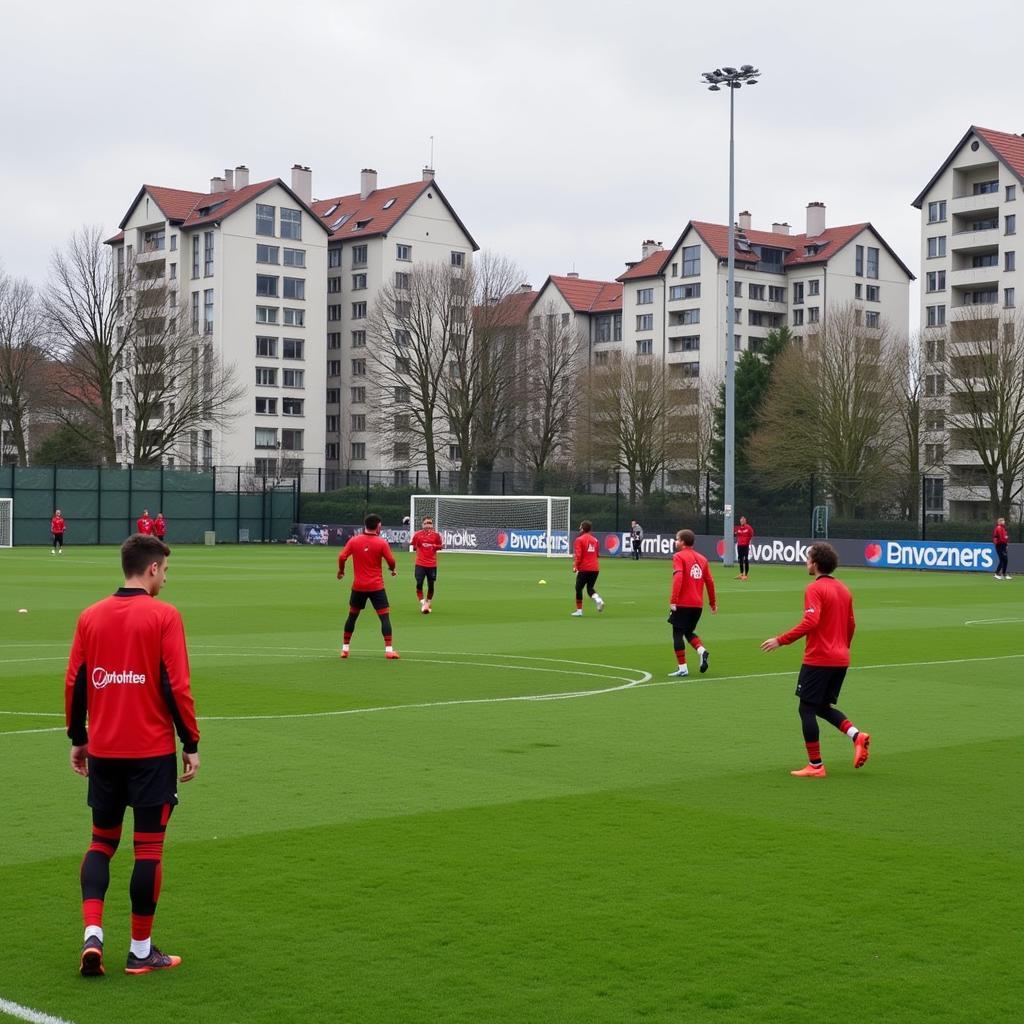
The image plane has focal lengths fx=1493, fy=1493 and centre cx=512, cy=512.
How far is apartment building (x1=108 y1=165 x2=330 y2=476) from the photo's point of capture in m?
102

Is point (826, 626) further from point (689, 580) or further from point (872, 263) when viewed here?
point (872, 263)

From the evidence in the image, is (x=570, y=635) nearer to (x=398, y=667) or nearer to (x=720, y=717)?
(x=398, y=667)

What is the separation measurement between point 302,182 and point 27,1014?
109 meters

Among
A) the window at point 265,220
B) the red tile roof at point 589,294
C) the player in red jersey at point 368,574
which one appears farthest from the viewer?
the red tile roof at point 589,294

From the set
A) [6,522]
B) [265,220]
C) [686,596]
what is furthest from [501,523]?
[686,596]

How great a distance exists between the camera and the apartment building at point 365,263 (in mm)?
107062

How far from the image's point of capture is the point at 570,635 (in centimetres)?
2541

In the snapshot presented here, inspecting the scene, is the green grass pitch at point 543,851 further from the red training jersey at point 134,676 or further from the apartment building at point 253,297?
the apartment building at point 253,297

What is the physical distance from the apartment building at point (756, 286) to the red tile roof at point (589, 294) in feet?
14.8

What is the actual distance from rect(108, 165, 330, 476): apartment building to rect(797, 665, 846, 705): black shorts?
8894cm

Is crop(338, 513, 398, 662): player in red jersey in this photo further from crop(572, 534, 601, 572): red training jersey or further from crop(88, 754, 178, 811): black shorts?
crop(88, 754, 178, 811): black shorts

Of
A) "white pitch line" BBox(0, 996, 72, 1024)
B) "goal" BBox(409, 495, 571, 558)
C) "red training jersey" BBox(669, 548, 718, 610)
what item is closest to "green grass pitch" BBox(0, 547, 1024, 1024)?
"white pitch line" BBox(0, 996, 72, 1024)

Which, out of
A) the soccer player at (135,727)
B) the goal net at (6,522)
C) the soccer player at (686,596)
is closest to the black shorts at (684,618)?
the soccer player at (686,596)

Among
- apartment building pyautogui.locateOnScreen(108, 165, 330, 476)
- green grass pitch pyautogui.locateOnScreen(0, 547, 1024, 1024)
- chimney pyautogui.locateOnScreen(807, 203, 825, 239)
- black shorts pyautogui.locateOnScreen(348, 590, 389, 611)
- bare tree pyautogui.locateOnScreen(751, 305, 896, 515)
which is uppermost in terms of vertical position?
chimney pyautogui.locateOnScreen(807, 203, 825, 239)
